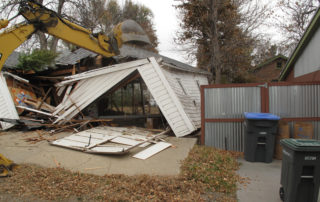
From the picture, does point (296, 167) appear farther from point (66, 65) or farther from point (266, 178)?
point (66, 65)

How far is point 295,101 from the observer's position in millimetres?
6844

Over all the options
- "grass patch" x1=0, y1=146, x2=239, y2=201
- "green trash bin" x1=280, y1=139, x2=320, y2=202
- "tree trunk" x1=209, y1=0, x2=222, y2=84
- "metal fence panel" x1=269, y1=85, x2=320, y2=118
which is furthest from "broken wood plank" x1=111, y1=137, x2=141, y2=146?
"tree trunk" x1=209, y1=0, x2=222, y2=84

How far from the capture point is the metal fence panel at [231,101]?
23.0ft

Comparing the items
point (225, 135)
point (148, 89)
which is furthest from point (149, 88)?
point (225, 135)

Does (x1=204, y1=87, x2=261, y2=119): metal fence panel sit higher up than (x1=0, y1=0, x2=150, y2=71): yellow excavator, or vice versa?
(x1=0, y1=0, x2=150, y2=71): yellow excavator

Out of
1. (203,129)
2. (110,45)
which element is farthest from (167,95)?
(110,45)

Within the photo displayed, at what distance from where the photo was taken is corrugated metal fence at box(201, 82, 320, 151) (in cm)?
680

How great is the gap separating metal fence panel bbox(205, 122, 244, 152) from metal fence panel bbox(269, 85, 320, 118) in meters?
1.19

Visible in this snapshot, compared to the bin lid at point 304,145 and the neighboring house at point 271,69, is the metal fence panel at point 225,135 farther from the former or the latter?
the neighboring house at point 271,69

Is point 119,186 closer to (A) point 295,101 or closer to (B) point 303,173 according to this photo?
(B) point 303,173

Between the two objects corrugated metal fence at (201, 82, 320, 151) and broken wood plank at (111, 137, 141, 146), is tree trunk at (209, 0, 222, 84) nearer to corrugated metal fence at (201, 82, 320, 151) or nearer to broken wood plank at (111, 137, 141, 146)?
corrugated metal fence at (201, 82, 320, 151)

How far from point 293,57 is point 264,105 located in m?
4.64

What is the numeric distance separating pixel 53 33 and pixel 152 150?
13.8 feet

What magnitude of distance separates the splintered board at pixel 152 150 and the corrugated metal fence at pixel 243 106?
1386 millimetres
